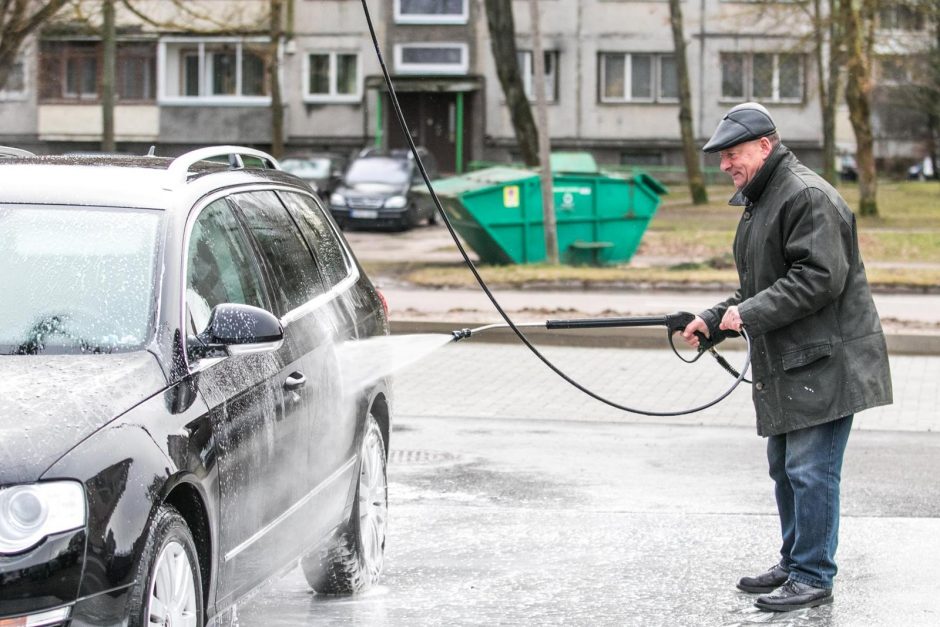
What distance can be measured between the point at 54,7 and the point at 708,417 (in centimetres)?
1105

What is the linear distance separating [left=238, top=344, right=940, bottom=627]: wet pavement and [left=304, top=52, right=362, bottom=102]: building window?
3783 cm

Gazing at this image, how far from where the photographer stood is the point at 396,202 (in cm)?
3306

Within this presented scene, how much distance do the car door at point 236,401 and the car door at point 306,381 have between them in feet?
0.35

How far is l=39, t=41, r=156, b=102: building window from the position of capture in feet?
160

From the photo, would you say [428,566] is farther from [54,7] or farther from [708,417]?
[54,7]

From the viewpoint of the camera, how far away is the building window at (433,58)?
4716 centimetres

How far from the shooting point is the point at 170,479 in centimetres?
395

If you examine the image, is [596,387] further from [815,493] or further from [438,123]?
[438,123]

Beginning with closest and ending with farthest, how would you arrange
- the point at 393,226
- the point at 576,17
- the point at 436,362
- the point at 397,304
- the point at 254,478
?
the point at 254,478 < the point at 436,362 < the point at 397,304 < the point at 393,226 < the point at 576,17

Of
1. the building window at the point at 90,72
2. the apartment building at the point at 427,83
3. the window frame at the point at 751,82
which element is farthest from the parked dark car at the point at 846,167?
the building window at the point at 90,72

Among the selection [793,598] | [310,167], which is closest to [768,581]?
[793,598]

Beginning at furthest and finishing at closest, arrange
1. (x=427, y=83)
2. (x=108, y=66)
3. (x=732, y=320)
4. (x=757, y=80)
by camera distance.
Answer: (x=757, y=80), (x=427, y=83), (x=108, y=66), (x=732, y=320)

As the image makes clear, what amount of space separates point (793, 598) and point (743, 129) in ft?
5.69

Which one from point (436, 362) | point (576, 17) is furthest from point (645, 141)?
point (436, 362)
